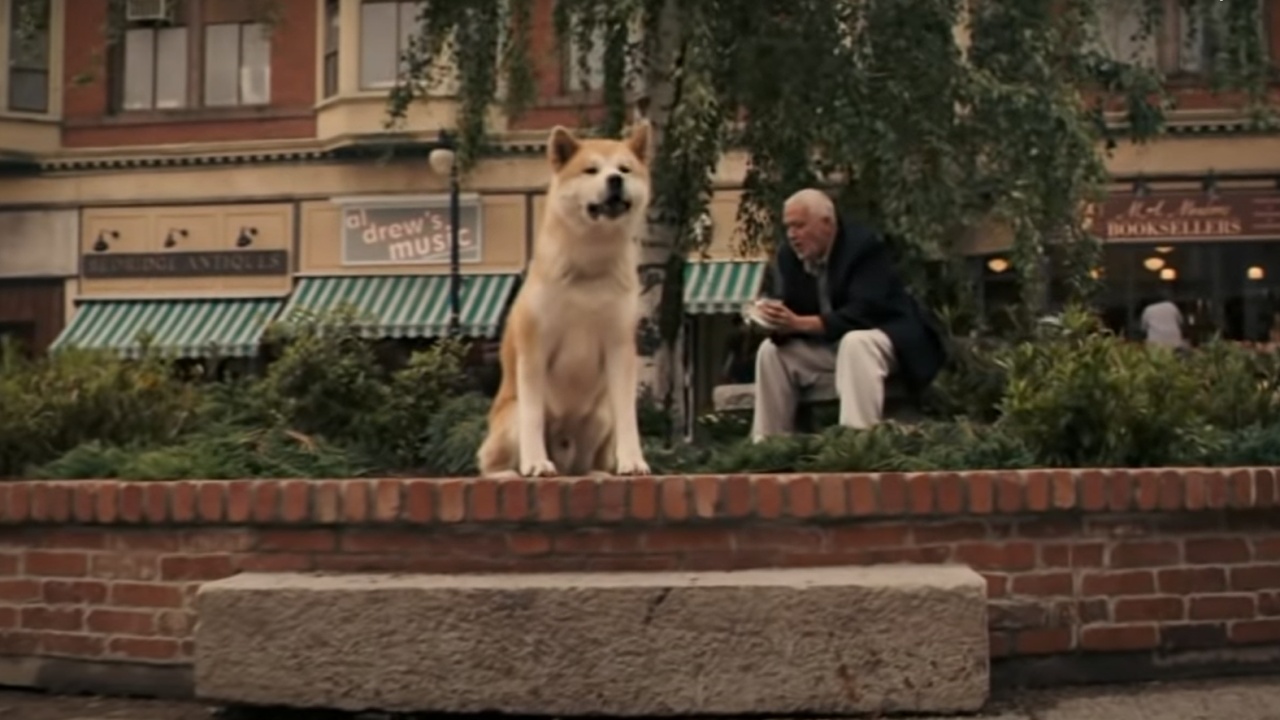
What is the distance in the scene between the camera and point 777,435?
5.15m

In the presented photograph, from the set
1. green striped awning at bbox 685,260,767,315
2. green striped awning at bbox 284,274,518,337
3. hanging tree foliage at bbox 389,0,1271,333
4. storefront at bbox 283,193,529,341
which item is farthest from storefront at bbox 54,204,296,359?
hanging tree foliage at bbox 389,0,1271,333

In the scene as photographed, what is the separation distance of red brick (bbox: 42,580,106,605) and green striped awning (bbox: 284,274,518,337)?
13.1m

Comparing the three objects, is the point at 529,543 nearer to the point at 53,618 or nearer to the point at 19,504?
the point at 53,618

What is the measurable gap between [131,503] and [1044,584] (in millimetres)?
2848

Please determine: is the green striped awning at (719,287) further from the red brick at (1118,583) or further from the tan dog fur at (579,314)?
the red brick at (1118,583)

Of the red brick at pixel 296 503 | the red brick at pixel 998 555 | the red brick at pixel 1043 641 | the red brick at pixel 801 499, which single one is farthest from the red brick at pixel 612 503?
the red brick at pixel 1043 641

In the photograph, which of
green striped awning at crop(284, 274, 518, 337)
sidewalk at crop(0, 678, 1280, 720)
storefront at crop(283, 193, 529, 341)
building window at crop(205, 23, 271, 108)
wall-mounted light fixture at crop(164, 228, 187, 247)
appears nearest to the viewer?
sidewalk at crop(0, 678, 1280, 720)

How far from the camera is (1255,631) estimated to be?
13.1 feet

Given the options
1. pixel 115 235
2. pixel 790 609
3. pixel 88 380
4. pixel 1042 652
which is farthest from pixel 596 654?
pixel 115 235

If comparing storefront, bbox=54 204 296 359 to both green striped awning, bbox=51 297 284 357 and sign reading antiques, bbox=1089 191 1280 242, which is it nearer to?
green striped awning, bbox=51 297 284 357

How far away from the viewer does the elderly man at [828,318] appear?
17.7 feet

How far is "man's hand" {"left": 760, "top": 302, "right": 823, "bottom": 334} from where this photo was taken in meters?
5.38

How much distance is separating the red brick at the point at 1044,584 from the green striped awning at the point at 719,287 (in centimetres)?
1299

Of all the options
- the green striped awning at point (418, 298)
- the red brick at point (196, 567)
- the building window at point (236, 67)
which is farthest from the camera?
the building window at point (236, 67)
